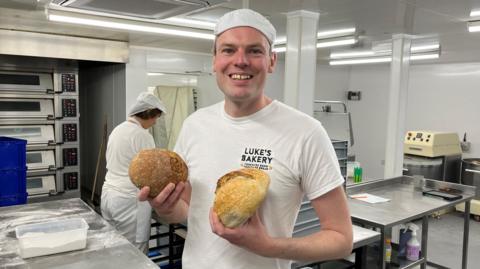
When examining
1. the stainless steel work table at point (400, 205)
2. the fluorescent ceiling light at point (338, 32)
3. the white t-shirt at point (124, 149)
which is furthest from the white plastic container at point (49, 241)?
the fluorescent ceiling light at point (338, 32)

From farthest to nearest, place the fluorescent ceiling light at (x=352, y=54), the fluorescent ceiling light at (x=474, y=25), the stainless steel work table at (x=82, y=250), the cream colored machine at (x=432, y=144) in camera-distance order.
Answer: the cream colored machine at (x=432, y=144), the fluorescent ceiling light at (x=352, y=54), the fluorescent ceiling light at (x=474, y=25), the stainless steel work table at (x=82, y=250)

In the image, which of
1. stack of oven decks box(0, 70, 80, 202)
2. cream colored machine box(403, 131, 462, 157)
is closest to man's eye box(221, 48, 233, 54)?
stack of oven decks box(0, 70, 80, 202)

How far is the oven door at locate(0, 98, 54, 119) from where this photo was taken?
391 centimetres

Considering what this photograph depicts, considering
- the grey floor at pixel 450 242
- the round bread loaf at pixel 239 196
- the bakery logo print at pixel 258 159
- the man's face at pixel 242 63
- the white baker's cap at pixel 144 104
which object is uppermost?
the man's face at pixel 242 63

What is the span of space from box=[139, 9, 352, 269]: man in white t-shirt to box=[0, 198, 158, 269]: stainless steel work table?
67 centimetres

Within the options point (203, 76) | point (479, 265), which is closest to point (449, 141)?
point (479, 265)

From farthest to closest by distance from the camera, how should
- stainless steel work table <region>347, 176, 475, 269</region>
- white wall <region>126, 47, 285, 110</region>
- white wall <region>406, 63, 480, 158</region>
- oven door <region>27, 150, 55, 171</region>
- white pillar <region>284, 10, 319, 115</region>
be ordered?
white wall <region>406, 63, 480, 158</region>, white wall <region>126, 47, 285, 110</region>, oven door <region>27, 150, 55, 171</region>, white pillar <region>284, 10, 319, 115</region>, stainless steel work table <region>347, 176, 475, 269</region>

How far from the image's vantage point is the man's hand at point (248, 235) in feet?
2.82

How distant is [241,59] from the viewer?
1003mm

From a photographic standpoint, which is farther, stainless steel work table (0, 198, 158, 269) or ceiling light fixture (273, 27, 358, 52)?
ceiling light fixture (273, 27, 358, 52)

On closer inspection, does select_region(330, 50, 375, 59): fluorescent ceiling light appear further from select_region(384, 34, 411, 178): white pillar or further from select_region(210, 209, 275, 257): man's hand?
select_region(210, 209, 275, 257): man's hand

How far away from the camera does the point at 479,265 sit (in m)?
4.01

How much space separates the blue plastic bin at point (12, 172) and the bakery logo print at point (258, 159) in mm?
2580

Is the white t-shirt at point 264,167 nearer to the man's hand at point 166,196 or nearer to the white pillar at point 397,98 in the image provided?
the man's hand at point 166,196
